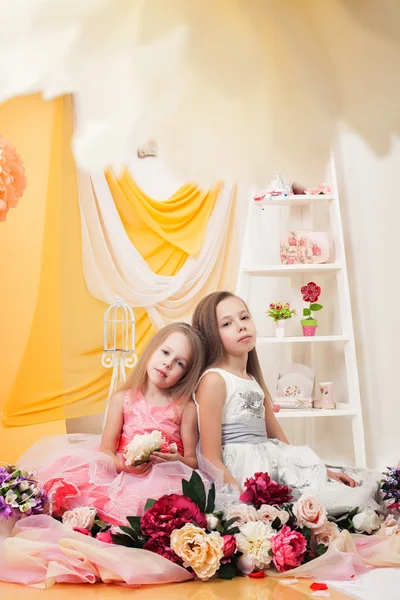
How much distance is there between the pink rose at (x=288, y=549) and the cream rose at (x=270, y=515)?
0.18 ft

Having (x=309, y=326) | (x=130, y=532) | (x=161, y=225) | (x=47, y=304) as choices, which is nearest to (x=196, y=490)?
(x=130, y=532)

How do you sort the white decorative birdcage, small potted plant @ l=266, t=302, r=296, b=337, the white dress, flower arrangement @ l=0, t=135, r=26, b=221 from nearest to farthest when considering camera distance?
flower arrangement @ l=0, t=135, r=26, b=221, the white dress, small potted plant @ l=266, t=302, r=296, b=337, the white decorative birdcage

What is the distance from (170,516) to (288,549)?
0.23 m

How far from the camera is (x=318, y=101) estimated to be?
0.61 ft

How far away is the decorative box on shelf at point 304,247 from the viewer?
9.05ft

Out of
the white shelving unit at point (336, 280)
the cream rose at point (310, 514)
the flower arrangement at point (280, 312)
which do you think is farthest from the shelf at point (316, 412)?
the cream rose at point (310, 514)

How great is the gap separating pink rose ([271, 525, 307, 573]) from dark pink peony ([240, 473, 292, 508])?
81 mm

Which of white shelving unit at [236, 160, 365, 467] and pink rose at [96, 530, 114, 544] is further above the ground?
white shelving unit at [236, 160, 365, 467]

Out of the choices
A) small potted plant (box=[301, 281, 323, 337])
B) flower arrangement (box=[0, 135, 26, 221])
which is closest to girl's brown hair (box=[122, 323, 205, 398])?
small potted plant (box=[301, 281, 323, 337])

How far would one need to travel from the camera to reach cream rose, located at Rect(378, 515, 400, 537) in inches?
65.2

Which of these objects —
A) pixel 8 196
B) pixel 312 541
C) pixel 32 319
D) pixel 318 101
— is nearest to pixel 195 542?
pixel 312 541

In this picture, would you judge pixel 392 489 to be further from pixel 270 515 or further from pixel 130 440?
pixel 130 440

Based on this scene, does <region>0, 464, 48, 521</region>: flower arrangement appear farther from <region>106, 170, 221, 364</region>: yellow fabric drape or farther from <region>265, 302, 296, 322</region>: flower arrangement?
<region>106, 170, 221, 364</region>: yellow fabric drape

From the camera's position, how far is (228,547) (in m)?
1.39
